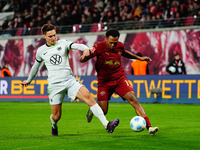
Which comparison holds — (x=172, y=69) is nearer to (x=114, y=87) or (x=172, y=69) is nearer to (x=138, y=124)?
(x=114, y=87)

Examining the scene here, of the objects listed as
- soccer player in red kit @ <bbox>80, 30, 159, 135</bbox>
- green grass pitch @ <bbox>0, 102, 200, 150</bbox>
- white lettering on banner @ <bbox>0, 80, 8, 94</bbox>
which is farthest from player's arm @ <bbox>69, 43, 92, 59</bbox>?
white lettering on banner @ <bbox>0, 80, 8, 94</bbox>

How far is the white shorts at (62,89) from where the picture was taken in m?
7.86

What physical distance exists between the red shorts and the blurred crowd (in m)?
13.9

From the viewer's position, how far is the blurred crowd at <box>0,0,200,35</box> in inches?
893

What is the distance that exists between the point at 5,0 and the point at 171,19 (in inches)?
576

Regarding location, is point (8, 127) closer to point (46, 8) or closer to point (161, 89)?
point (161, 89)

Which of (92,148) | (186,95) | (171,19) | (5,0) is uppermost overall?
(5,0)

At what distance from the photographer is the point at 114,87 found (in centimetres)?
884

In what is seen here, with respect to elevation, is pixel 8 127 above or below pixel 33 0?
below

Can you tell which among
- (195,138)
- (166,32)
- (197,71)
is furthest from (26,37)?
(195,138)

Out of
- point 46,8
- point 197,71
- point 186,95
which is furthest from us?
point 46,8

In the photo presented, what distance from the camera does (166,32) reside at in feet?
75.9

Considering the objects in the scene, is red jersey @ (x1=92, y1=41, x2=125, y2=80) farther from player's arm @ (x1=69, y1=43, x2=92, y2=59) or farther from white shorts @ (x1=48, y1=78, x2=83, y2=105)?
white shorts @ (x1=48, y1=78, x2=83, y2=105)

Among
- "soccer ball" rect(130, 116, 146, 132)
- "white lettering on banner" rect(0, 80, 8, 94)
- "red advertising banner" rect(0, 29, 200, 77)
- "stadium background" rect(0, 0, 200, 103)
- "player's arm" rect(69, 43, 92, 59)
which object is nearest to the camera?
"player's arm" rect(69, 43, 92, 59)
